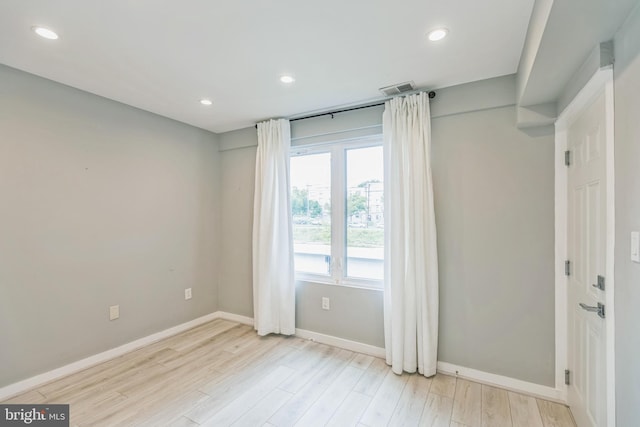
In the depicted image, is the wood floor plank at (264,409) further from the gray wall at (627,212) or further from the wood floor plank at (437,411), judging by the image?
the gray wall at (627,212)

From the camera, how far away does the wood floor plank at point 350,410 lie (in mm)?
1953

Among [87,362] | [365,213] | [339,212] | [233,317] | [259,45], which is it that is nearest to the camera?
[259,45]

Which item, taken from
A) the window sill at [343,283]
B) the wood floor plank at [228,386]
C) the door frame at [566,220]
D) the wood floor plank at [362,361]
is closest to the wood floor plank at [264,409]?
the wood floor plank at [228,386]

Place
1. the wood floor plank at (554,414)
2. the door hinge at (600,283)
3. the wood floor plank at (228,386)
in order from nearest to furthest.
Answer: the door hinge at (600,283), the wood floor plank at (554,414), the wood floor plank at (228,386)

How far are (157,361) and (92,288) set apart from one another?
931 mm

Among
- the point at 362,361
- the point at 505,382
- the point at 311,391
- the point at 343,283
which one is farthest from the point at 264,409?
the point at 505,382

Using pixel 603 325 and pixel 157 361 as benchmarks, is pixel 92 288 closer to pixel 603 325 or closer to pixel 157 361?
pixel 157 361

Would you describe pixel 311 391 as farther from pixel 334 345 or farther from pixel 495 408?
pixel 495 408

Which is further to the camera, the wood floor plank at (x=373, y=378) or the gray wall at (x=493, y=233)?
the wood floor plank at (x=373, y=378)

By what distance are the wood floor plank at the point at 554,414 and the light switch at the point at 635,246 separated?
145 cm

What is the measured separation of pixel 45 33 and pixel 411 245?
119 inches

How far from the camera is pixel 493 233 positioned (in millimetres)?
2365

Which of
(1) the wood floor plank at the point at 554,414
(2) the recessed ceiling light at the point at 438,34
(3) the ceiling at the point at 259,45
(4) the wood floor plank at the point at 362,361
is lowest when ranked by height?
(4) the wood floor plank at the point at 362,361

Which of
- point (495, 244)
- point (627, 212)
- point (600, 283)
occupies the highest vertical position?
point (627, 212)
